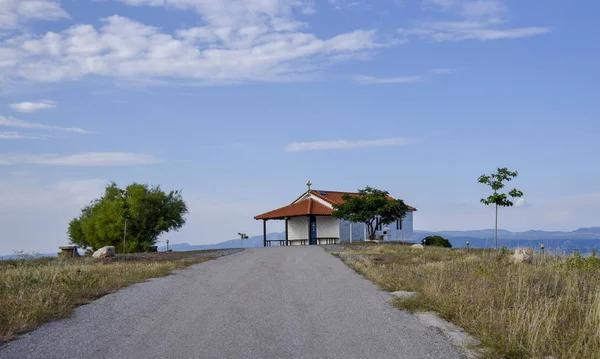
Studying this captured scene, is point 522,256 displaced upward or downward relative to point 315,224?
downward

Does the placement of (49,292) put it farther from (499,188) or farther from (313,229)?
(313,229)

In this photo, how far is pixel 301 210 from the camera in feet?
182

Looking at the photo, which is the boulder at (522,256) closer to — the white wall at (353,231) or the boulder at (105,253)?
the boulder at (105,253)

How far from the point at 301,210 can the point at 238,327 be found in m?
47.3

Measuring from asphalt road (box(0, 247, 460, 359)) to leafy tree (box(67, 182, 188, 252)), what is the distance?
46.6 m

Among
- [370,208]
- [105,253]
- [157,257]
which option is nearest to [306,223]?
[370,208]


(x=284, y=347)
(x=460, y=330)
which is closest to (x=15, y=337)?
(x=284, y=347)

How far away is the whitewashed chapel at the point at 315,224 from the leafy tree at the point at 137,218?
9535mm

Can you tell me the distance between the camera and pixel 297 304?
10.2 meters

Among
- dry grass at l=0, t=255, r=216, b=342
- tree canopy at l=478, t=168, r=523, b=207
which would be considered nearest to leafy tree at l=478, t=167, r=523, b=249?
tree canopy at l=478, t=168, r=523, b=207

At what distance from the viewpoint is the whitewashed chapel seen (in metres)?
55.0

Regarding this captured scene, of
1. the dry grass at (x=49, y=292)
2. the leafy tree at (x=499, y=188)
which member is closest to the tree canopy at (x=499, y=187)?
the leafy tree at (x=499, y=188)

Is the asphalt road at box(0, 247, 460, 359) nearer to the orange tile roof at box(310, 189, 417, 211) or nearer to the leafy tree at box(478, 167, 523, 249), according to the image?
the leafy tree at box(478, 167, 523, 249)

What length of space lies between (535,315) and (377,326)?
7.06 ft
